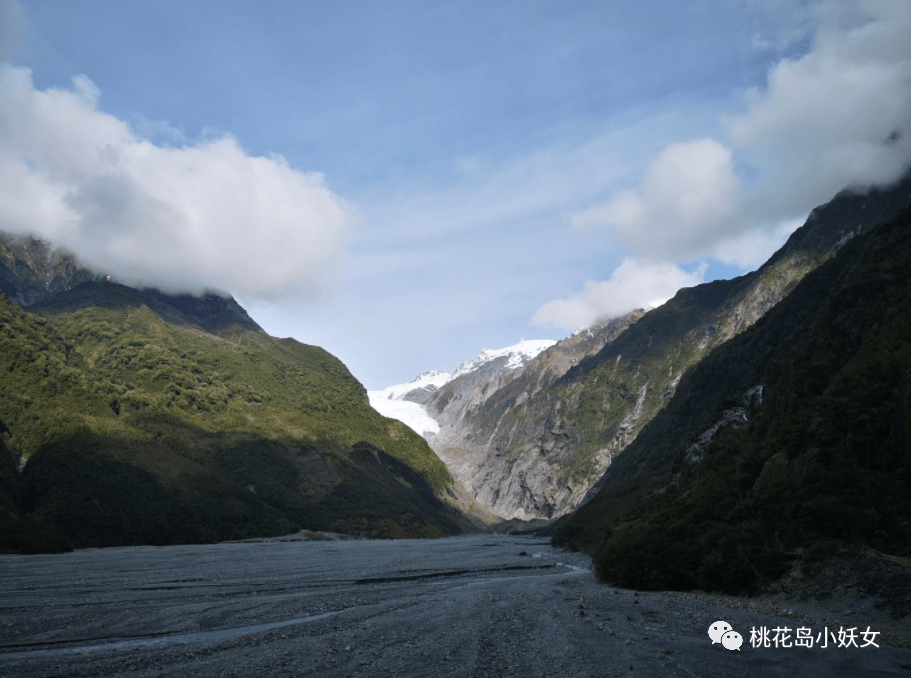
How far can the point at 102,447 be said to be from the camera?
155 meters

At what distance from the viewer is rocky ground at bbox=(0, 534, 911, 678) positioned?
2153 cm

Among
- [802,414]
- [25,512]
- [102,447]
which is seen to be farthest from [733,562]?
[102,447]

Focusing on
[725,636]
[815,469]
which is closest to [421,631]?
[725,636]

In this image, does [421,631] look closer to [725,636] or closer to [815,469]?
[725,636]

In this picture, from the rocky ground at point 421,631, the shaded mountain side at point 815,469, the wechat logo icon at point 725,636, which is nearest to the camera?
the rocky ground at point 421,631

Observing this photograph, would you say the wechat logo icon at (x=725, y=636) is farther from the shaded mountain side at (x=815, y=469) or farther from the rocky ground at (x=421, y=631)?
the shaded mountain side at (x=815, y=469)

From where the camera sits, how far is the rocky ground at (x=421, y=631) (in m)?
21.5

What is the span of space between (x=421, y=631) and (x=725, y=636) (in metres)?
14.2

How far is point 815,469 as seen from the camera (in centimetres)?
3928

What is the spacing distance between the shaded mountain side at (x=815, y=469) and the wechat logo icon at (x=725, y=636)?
11036 millimetres

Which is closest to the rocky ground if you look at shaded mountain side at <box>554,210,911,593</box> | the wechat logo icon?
the wechat logo icon

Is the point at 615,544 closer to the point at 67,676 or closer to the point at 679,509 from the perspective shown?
the point at 679,509

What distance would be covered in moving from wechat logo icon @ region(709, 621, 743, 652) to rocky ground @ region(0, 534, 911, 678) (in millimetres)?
Answer: 354

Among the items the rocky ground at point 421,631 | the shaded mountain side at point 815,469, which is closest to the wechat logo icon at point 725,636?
the rocky ground at point 421,631
